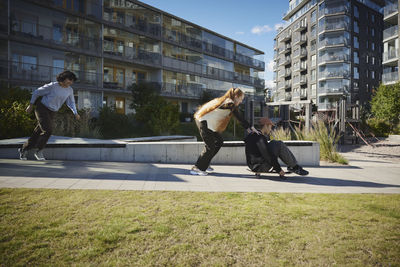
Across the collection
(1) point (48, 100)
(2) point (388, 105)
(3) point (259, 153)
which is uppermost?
(2) point (388, 105)

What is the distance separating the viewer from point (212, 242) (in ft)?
6.64

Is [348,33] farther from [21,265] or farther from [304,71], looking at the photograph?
[21,265]

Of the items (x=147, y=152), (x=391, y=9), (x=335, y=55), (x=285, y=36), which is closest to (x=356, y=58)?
(x=335, y=55)

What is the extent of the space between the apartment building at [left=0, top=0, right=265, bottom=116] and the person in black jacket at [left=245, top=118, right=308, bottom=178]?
12.2 meters

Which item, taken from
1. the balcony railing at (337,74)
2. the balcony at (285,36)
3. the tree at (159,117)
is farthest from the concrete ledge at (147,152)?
the balcony at (285,36)

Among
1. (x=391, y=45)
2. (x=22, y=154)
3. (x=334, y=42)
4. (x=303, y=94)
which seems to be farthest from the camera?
(x=303, y=94)

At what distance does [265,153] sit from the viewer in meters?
4.72

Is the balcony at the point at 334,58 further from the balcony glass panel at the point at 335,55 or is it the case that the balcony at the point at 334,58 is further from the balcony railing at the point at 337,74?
the balcony railing at the point at 337,74

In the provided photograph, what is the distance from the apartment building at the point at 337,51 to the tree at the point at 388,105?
931 inches

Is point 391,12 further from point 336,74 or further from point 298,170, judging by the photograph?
point 298,170

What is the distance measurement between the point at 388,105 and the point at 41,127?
2091cm

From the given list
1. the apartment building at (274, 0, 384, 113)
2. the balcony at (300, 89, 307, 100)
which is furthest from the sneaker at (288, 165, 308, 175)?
the balcony at (300, 89, 307, 100)

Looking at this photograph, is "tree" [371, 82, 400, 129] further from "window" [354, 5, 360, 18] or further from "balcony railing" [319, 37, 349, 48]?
"window" [354, 5, 360, 18]

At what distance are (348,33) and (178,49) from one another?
31897mm
